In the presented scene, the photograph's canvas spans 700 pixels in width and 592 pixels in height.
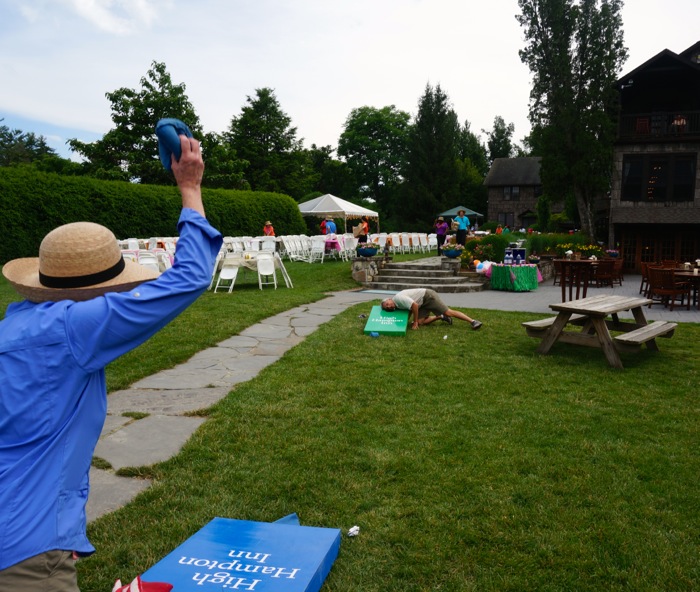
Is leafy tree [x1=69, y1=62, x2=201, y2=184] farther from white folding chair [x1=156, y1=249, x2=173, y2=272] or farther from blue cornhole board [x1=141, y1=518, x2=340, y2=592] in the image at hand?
blue cornhole board [x1=141, y1=518, x2=340, y2=592]

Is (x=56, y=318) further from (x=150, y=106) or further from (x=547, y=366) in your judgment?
(x=150, y=106)

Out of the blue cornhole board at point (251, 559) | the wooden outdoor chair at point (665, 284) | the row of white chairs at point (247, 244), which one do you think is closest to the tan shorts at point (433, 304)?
the wooden outdoor chair at point (665, 284)

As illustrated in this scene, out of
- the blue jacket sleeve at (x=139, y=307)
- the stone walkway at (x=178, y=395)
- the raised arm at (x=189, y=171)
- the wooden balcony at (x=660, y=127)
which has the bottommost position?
the stone walkway at (x=178, y=395)

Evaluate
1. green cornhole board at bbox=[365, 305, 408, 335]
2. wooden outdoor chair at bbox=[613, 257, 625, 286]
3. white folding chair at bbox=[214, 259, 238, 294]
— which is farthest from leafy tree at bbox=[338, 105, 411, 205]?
green cornhole board at bbox=[365, 305, 408, 335]

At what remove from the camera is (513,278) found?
14.6 meters

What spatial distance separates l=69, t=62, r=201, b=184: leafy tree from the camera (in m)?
35.6

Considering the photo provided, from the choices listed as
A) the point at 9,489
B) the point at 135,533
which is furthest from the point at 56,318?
the point at 135,533

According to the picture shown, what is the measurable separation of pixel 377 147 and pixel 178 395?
5274 centimetres

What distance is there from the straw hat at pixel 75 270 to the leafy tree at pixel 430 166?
43.1 meters

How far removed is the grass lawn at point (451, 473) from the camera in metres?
2.76

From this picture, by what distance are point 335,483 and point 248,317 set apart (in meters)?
6.20

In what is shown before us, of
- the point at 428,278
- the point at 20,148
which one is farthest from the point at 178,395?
the point at 20,148

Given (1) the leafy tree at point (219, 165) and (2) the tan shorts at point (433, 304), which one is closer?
(2) the tan shorts at point (433, 304)

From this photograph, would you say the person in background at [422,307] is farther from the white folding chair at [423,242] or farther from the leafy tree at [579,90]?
the leafy tree at [579,90]
